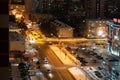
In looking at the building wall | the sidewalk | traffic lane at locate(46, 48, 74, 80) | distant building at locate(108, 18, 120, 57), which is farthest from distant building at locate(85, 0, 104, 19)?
the sidewalk

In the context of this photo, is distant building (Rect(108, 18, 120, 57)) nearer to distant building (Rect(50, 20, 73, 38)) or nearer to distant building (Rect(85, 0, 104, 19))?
distant building (Rect(50, 20, 73, 38))

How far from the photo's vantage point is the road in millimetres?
27955

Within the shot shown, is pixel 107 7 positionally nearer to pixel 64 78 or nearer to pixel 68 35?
pixel 68 35

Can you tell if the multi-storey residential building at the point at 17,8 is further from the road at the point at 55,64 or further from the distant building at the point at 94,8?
the road at the point at 55,64

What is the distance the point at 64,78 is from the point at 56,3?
37.0m

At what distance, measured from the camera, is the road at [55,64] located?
27955 mm

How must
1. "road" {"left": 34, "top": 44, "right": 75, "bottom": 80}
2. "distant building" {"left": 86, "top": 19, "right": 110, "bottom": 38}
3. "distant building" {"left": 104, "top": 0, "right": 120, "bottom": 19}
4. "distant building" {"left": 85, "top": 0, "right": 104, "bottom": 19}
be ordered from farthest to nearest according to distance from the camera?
"distant building" {"left": 104, "top": 0, "right": 120, "bottom": 19}, "distant building" {"left": 85, "top": 0, "right": 104, "bottom": 19}, "distant building" {"left": 86, "top": 19, "right": 110, "bottom": 38}, "road" {"left": 34, "top": 44, "right": 75, "bottom": 80}

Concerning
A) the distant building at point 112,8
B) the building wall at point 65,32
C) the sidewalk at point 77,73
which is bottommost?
the sidewalk at point 77,73

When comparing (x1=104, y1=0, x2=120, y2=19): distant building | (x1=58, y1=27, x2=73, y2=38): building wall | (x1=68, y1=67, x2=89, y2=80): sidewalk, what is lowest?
(x1=68, y1=67, x2=89, y2=80): sidewalk

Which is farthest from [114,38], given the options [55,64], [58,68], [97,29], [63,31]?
[63,31]

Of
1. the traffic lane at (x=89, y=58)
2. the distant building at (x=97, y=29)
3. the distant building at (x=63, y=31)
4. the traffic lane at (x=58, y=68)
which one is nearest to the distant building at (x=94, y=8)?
the distant building at (x=97, y=29)

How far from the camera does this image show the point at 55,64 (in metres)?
32.3

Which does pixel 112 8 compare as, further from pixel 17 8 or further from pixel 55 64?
pixel 55 64

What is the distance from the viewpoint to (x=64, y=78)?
90.0 ft
